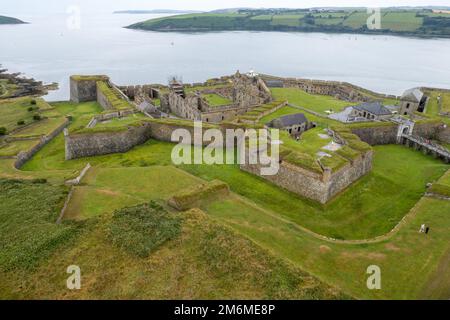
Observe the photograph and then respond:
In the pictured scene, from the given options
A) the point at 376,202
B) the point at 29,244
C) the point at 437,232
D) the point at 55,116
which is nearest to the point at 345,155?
the point at 376,202

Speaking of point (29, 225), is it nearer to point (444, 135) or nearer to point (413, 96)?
point (444, 135)

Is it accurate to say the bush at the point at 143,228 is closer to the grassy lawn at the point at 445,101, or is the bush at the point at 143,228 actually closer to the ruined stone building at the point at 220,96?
the ruined stone building at the point at 220,96

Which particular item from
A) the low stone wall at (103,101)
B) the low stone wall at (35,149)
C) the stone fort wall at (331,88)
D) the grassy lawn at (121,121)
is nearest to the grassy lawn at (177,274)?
the low stone wall at (35,149)

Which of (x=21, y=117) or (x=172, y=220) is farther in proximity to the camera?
(x=21, y=117)

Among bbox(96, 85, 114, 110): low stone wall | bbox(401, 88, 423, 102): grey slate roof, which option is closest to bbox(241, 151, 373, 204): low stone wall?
bbox(401, 88, 423, 102): grey slate roof


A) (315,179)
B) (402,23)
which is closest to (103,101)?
(315,179)

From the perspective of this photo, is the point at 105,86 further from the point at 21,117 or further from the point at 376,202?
the point at 376,202

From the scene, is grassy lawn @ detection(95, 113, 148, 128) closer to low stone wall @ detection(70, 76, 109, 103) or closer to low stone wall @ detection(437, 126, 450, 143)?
low stone wall @ detection(70, 76, 109, 103)
